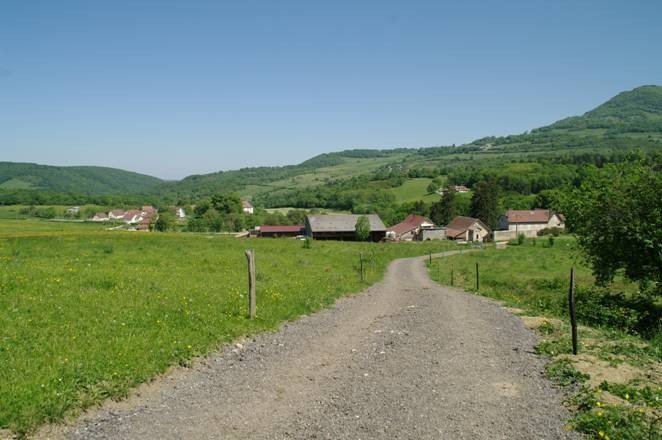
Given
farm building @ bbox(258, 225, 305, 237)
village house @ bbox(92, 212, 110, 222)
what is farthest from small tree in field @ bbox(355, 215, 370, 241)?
village house @ bbox(92, 212, 110, 222)

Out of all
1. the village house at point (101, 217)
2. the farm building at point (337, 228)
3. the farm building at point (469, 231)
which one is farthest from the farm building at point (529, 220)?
the village house at point (101, 217)

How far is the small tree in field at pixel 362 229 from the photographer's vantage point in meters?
97.9

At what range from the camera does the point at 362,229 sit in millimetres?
97938

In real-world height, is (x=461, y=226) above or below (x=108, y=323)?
below

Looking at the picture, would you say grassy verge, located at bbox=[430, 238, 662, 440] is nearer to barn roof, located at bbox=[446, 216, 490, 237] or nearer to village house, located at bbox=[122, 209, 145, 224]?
barn roof, located at bbox=[446, 216, 490, 237]

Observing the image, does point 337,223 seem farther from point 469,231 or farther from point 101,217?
point 101,217

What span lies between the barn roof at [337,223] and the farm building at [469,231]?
18387mm

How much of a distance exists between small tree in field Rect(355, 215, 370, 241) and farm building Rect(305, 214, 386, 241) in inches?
70.2

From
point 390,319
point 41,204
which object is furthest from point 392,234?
point 41,204

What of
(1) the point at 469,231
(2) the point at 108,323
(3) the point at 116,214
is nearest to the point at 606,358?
(2) the point at 108,323

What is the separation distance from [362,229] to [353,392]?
289 feet

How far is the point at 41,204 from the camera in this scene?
188 meters

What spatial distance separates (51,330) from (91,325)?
0.97m

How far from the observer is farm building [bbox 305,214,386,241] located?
99688 mm
